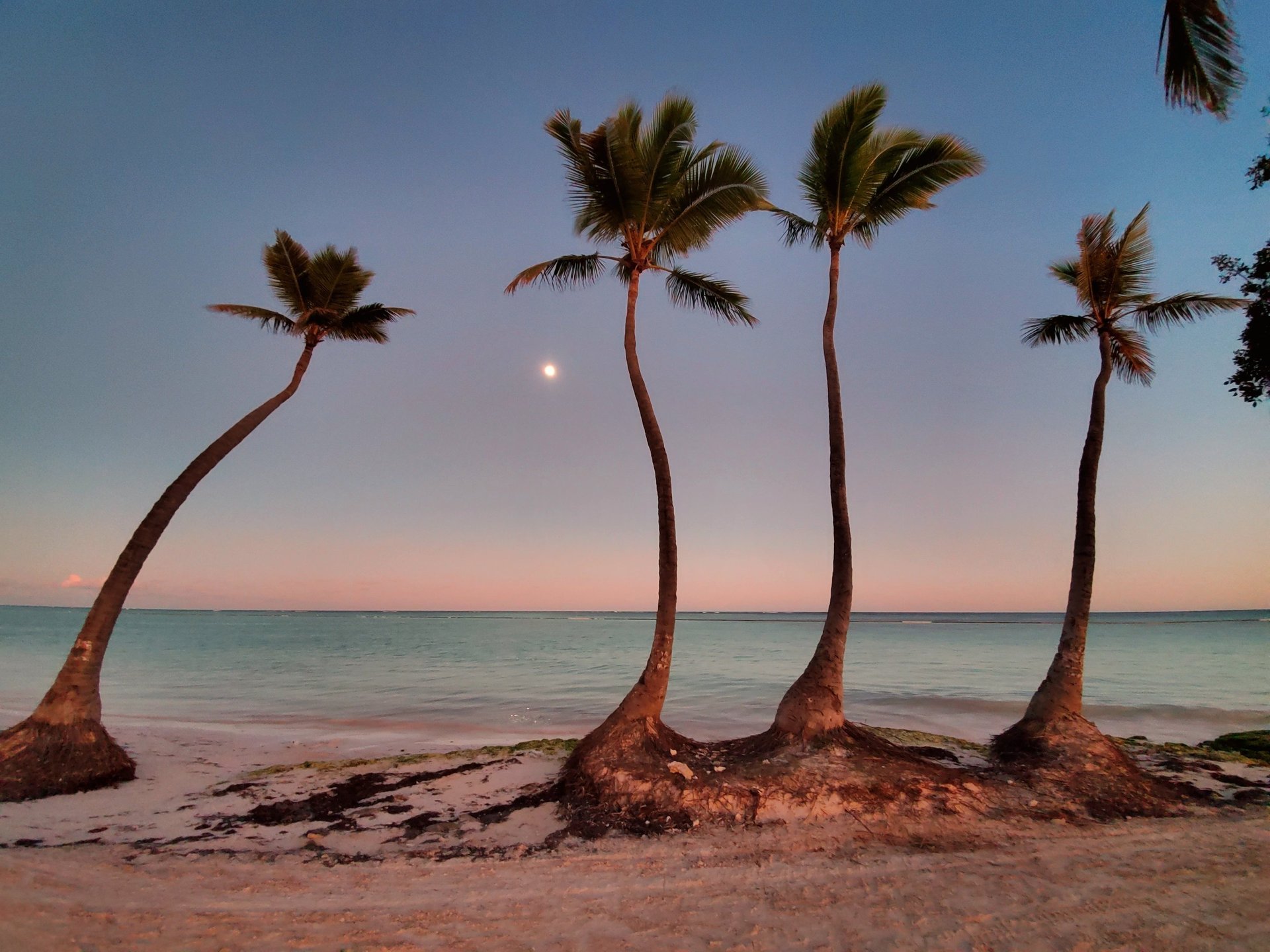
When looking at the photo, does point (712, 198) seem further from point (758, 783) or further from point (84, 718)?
point (84, 718)

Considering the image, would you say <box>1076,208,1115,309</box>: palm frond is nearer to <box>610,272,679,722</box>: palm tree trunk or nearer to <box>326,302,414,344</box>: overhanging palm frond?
<box>610,272,679,722</box>: palm tree trunk

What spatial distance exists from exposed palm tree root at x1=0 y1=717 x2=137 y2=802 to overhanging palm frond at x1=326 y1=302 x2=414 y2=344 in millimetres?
8487

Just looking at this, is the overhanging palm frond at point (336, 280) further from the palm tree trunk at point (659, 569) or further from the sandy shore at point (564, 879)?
the sandy shore at point (564, 879)

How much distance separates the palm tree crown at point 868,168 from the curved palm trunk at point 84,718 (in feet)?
38.1

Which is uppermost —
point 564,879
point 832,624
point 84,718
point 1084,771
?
point 832,624

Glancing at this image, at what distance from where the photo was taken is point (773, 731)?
29.1 feet

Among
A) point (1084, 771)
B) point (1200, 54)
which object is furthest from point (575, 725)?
point (1200, 54)

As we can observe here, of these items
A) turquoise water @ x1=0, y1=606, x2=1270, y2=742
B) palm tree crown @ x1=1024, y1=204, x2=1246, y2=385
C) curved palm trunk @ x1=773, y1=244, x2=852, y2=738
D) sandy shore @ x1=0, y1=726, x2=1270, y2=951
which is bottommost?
turquoise water @ x1=0, y1=606, x2=1270, y2=742

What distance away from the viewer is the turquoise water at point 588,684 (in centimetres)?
1825

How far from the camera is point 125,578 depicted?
993cm

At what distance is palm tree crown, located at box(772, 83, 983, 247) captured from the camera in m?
9.90

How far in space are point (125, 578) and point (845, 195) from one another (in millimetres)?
13329

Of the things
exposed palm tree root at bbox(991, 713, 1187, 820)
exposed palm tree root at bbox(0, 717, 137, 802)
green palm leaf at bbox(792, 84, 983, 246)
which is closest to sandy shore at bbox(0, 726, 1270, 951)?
exposed palm tree root at bbox(0, 717, 137, 802)

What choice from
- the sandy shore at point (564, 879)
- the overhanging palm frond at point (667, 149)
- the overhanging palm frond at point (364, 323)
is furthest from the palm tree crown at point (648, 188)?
the sandy shore at point (564, 879)
